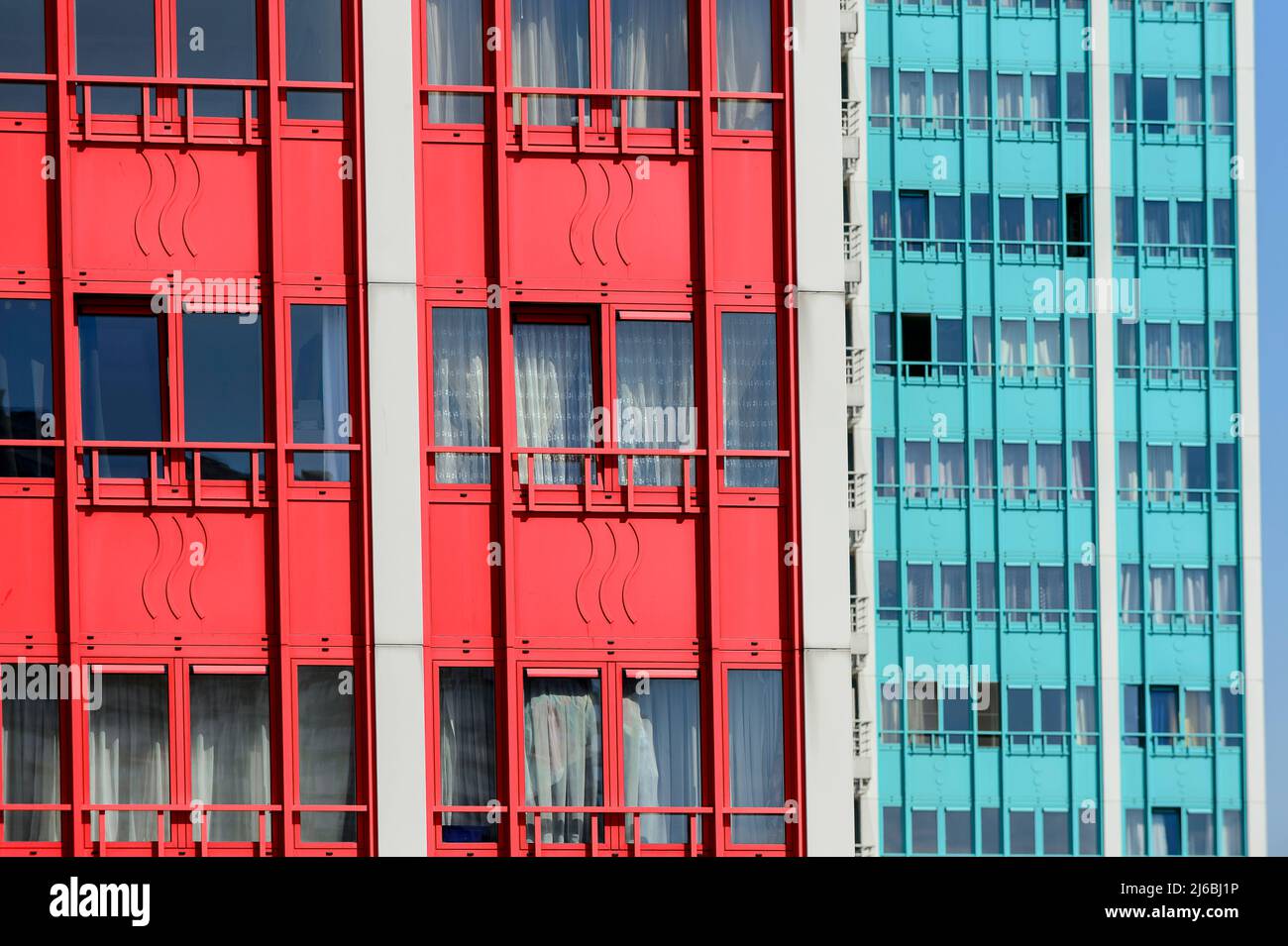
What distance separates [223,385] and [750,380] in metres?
5.40

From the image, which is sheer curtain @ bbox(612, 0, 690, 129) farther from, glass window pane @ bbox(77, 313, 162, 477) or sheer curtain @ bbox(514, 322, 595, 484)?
glass window pane @ bbox(77, 313, 162, 477)

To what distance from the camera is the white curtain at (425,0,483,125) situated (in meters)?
20.1

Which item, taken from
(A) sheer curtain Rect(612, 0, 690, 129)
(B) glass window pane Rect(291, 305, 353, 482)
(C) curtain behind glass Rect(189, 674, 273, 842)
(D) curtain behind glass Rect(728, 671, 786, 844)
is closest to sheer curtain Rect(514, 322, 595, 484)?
(B) glass window pane Rect(291, 305, 353, 482)

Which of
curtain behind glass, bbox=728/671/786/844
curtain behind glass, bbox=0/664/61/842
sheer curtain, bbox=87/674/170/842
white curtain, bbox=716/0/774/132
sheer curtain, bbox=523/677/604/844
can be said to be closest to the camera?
curtain behind glass, bbox=0/664/61/842

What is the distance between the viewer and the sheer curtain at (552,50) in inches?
792

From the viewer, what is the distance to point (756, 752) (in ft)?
64.5

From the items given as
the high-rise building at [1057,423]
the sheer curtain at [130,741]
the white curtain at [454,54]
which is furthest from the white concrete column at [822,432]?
the high-rise building at [1057,423]

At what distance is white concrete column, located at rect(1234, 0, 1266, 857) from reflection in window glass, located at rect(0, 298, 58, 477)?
262 ft

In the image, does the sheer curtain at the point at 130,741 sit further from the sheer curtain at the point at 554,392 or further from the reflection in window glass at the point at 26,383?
the sheer curtain at the point at 554,392

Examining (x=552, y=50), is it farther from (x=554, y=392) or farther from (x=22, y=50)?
(x=22, y=50)

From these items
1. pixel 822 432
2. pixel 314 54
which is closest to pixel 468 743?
pixel 822 432

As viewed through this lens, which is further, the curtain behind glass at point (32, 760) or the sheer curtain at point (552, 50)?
the sheer curtain at point (552, 50)

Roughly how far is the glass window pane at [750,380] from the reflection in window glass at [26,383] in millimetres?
6826
